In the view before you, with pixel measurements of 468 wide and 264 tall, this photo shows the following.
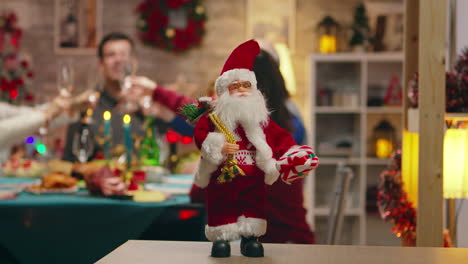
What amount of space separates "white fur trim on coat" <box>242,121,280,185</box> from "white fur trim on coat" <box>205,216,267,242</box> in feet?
0.28

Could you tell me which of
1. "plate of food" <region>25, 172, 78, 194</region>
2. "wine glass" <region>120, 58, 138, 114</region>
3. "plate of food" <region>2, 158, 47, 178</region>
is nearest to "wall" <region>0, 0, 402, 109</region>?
"plate of food" <region>2, 158, 47, 178</region>

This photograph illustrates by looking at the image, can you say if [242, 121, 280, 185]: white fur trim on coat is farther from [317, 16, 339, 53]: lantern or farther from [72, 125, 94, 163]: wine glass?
[317, 16, 339, 53]: lantern

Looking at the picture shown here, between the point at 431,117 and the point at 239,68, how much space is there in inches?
22.5

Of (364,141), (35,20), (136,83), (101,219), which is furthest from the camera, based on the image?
(35,20)

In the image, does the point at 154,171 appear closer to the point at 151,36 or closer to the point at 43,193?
the point at 43,193

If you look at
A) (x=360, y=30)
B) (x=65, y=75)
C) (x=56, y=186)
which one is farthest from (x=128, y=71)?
(x=360, y=30)

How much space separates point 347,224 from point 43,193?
280 centimetres

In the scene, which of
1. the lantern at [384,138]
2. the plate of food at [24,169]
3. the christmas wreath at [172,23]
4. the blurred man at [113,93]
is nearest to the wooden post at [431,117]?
the plate of food at [24,169]

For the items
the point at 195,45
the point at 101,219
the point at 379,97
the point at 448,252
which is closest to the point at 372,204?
the point at 379,97

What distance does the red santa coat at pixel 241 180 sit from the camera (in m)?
1.13

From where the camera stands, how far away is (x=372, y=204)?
176 inches

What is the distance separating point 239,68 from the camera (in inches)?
45.7

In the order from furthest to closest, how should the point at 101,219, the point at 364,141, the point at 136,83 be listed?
the point at 364,141, the point at 136,83, the point at 101,219

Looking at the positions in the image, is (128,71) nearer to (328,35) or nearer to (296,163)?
(296,163)
